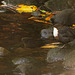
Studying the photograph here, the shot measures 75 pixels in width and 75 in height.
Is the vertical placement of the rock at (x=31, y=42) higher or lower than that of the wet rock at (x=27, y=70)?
higher

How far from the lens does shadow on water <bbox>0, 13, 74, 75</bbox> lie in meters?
3.47

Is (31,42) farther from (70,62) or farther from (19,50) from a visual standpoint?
(70,62)

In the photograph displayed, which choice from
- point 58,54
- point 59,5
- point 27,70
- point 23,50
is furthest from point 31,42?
point 59,5

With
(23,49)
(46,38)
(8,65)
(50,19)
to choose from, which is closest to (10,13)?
(50,19)

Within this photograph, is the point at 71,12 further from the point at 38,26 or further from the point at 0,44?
the point at 0,44

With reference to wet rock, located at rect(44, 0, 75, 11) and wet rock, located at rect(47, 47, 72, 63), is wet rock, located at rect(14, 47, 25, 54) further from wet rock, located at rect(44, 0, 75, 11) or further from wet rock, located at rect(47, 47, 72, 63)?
wet rock, located at rect(44, 0, 75, 11)

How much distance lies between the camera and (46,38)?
229 inches

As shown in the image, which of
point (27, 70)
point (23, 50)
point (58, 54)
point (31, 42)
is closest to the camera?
point (27, 70)

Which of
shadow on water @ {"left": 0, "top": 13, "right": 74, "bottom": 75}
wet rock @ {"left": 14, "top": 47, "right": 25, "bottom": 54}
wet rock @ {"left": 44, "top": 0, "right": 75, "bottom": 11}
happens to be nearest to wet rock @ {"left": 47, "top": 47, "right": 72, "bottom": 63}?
shadow on water @ {"left": 0, "top": 13, "right": 74, "bottom": 75}

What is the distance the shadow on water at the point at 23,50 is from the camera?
11.4 feet

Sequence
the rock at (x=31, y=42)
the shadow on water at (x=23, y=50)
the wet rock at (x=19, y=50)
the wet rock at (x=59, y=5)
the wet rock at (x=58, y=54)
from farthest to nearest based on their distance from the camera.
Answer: the wet rock at (x=59, y=5), the rock at (x=31, y=42), the wet rock at (x=19, y=50), the wet rock at (x=58, y=54), the shadow on water at (x=23, y=50)

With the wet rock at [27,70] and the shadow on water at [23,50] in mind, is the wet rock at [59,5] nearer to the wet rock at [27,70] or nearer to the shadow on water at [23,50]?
the shadow on water at [23,50]

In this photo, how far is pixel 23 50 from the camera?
15.6ft

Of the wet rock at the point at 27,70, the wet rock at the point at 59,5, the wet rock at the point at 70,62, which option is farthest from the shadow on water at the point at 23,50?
the wet rock at the point at 59,5
